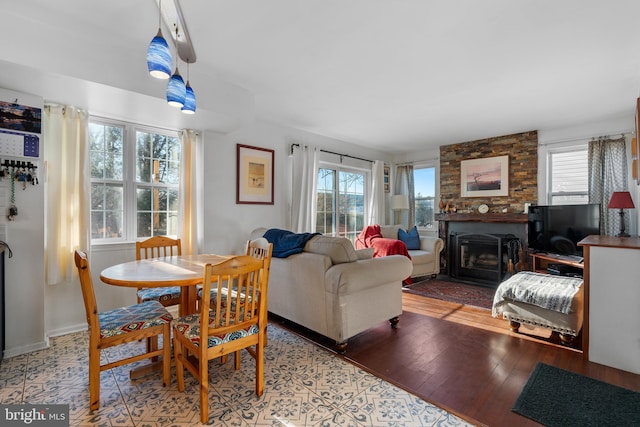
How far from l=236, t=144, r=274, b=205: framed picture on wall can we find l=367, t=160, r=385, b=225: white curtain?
2.44 metres

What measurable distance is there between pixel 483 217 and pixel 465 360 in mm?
3310

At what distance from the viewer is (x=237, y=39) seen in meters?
2.36

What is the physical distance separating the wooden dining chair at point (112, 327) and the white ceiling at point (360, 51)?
5.35ft

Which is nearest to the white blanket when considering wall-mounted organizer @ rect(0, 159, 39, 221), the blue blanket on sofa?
the blue blanket on sofa

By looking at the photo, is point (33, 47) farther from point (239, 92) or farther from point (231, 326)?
point (231, 326)

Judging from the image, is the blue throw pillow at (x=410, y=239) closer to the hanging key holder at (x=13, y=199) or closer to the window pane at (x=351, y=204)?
the window pane at (x=351, y=204)

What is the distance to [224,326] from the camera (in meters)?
1.80

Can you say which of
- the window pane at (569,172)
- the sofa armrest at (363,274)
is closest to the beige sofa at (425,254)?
the window pane at (569,172)

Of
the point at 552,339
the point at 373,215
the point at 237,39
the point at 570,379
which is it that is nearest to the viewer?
the point at 570,379

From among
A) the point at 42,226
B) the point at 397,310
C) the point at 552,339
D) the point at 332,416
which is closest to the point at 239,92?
the point at 42,226

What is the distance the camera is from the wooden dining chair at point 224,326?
167 centimetres

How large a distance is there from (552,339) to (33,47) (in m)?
4.81

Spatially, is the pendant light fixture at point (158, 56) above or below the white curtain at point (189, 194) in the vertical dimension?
above

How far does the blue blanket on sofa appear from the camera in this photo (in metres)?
2.84
